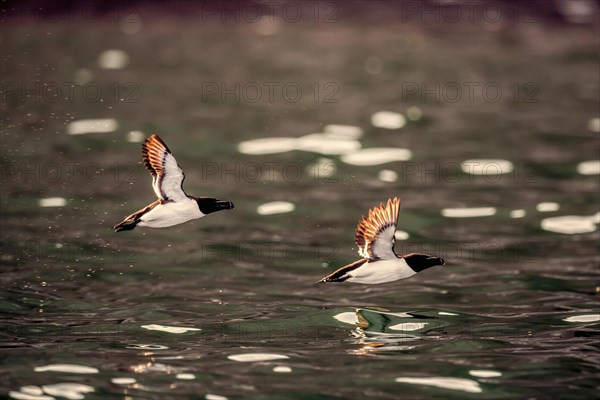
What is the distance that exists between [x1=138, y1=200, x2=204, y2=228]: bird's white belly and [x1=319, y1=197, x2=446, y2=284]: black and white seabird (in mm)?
1272

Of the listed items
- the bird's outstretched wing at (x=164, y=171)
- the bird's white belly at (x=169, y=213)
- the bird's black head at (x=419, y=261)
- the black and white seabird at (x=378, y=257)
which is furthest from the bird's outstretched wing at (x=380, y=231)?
the bird's outstretched wing at (x=164, y=171)

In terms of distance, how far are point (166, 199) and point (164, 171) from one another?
0.20 metres

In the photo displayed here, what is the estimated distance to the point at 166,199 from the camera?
26.6 ft

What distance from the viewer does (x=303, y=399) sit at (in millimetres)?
9438

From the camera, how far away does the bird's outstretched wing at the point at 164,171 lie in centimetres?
806

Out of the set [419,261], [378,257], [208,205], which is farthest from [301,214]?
[208,205]

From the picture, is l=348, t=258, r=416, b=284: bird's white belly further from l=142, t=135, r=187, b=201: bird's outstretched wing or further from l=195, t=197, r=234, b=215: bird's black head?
l=142, t=135, r=187, b=201: bird's outstretched wing

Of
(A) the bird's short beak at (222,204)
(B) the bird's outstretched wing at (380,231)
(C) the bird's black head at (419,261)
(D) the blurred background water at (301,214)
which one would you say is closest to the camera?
(A) the bird's short beak at (222,204)

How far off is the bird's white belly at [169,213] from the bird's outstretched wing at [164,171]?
6 centimetres

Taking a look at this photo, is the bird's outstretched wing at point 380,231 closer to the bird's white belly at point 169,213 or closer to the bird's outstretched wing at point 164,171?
the bird's white belly at point 169,213

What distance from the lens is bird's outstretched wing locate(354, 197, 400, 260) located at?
8.66m

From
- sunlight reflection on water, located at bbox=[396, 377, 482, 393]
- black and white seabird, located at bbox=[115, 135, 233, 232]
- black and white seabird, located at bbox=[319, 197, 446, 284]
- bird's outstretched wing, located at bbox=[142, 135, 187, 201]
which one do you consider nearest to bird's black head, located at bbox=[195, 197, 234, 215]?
black and white seabird, located at bbox=[115, 135, 233, 232]

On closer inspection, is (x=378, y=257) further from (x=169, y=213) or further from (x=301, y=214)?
(x=301, y=214)

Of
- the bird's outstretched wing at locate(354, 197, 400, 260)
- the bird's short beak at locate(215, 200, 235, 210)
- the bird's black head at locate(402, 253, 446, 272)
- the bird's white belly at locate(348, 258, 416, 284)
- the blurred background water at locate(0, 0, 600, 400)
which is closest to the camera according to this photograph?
the bird's short beak at locate(215, 200, 235, 210)
